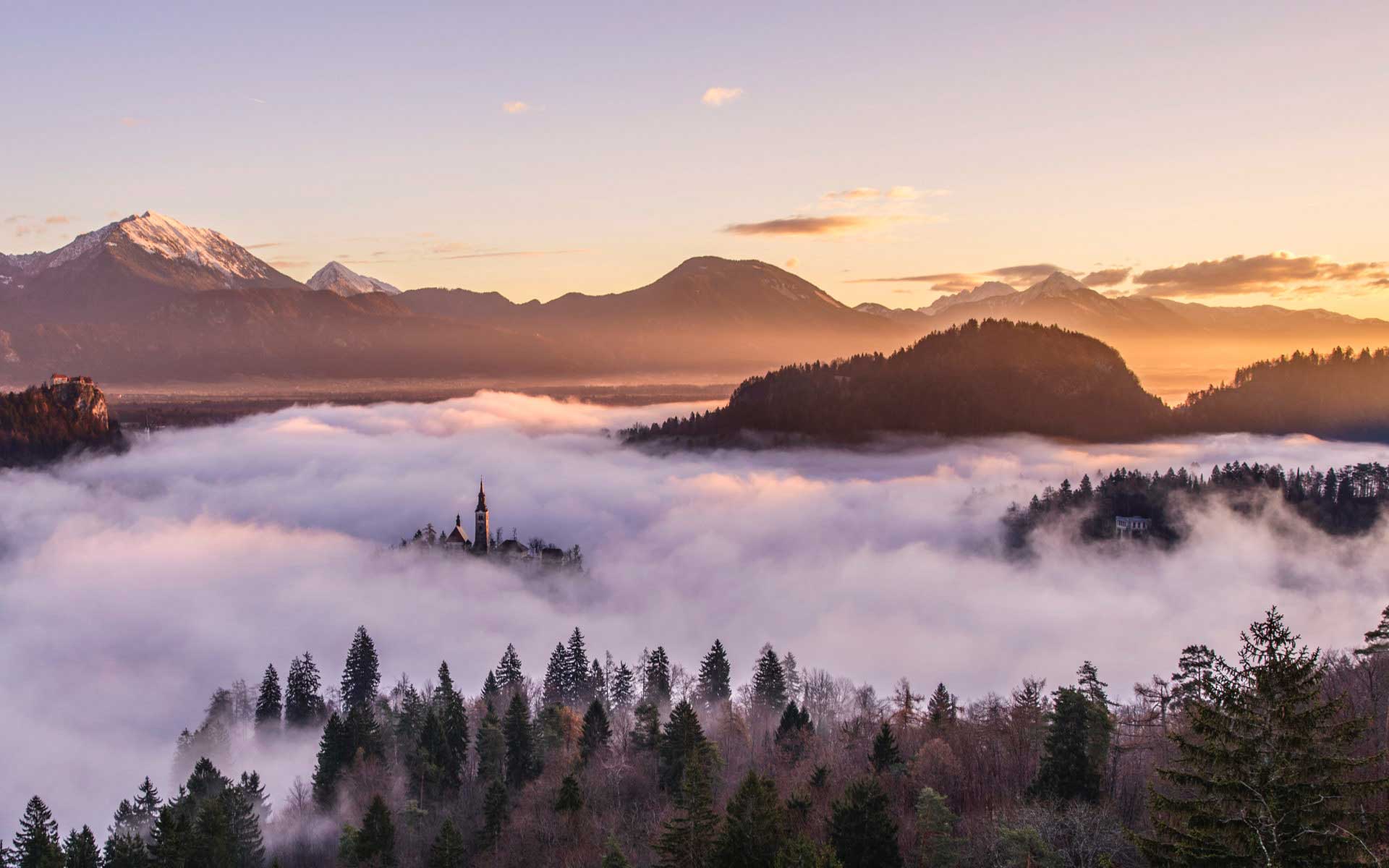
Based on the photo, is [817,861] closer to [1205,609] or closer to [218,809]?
[218,809]

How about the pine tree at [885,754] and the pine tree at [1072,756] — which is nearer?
the pine tree at [1072,756]

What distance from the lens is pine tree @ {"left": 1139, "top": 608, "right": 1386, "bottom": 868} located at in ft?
66.4

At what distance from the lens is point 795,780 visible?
65812mm

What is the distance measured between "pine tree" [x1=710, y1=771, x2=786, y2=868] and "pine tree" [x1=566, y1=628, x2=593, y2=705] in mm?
75787

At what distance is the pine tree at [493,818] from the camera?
6469 cm

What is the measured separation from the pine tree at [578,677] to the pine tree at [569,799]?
2050 inches

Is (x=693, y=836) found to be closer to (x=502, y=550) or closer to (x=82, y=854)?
(x=82, y=854)

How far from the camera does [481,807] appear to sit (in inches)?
2849

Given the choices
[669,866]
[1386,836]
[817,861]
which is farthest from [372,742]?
[1386,836]

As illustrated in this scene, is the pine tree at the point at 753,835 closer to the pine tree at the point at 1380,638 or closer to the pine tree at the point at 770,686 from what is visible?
the pine tree at the point at 1380,638

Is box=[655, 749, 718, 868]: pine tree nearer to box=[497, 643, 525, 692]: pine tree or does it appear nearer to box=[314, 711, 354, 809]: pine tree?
box=[314, 711, 354, 809]: pine tree

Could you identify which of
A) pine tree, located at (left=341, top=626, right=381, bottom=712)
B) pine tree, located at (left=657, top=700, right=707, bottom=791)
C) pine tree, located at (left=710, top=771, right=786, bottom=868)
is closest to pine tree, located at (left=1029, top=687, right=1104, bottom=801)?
pine tree, located at (left=710, top=771, right=786, bottom=868)

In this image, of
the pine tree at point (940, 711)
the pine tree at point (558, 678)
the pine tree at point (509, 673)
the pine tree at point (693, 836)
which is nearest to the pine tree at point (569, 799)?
the pine tree at point (693, 836)

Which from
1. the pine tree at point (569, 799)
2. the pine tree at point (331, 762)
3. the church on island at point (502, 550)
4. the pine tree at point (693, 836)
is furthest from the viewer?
the church on island at point (502, 550)
